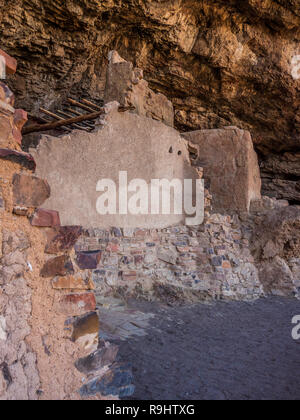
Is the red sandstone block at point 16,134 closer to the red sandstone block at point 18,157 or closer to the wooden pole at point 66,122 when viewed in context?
the red sandstone block at point 18,157

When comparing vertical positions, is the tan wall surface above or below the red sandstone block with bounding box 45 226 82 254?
above

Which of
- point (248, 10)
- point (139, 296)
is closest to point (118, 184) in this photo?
point (139, 296)

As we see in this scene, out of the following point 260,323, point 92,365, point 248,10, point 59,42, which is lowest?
point 260,323

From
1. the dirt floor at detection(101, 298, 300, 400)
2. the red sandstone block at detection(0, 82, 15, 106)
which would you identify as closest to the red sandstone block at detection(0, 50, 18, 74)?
the red sandstone block at detection(0, 82, 15, 106)

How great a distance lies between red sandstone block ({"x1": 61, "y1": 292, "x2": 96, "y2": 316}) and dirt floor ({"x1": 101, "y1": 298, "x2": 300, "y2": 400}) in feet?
2.07

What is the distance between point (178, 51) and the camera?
753 cm

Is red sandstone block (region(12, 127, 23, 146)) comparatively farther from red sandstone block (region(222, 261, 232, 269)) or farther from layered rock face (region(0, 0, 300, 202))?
layered rock face (region(0, 0, 300, 202))

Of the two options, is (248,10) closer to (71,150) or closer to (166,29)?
(166,29)

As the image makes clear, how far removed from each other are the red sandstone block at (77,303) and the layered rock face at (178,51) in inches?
248

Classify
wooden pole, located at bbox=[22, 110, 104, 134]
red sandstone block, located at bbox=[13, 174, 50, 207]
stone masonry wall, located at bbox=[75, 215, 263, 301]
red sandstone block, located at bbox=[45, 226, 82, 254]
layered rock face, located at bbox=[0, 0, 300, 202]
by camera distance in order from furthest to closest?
layered rock face, located at bbox=[0, 0, 300, 202] → wooden pole, located at bbox=[22, 110, 104, 134] → stone masonry wall, located at bbox=[75, 215, 263, 301] → red sandstone block, located at bbox=[45, 226, 82, 254] → red sandstone block, located at bbox=[13, 174, 50, 207]

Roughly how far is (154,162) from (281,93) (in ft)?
17.5

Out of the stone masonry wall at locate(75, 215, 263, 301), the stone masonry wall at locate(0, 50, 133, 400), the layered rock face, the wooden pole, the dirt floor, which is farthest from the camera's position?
the layered rock face

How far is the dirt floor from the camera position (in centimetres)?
199

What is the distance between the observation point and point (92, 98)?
829cm
